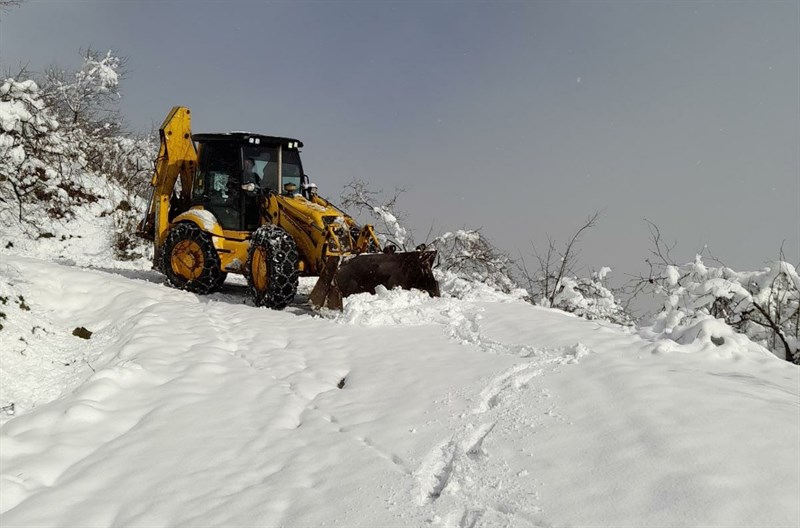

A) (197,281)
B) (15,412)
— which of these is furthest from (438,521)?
(197,281)

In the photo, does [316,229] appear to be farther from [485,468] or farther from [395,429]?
[485,468]

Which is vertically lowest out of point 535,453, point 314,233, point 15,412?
point 15,412

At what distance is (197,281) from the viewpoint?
8.65m

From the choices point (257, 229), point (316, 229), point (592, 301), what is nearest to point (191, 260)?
point (257, 229)

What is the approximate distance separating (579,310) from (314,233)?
4887 millimetres

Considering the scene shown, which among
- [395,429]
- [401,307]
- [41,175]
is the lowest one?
[395,429]

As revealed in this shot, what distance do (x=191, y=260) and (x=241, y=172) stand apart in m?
Result: 1.65

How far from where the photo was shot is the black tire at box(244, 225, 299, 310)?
7371 millimetres

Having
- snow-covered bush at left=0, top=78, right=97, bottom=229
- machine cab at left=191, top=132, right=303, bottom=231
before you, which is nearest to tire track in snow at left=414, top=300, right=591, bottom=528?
machine cab at left=191, top=132, right=303, bottom=231

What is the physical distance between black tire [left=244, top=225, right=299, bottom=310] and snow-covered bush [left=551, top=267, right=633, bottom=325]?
15.9ft

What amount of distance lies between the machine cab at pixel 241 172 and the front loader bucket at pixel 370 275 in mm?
2049

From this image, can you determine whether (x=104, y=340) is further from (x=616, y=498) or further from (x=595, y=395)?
(x=616, y=498)

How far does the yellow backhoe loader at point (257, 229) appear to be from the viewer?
745 centimetres

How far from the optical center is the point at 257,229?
26.2ft
